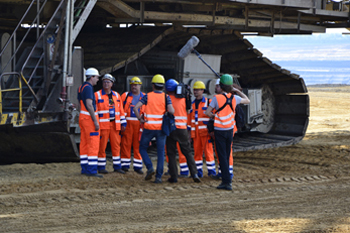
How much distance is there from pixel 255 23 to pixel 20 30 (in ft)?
18.6

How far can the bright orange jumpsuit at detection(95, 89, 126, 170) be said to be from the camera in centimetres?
936

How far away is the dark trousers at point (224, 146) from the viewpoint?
334 inches

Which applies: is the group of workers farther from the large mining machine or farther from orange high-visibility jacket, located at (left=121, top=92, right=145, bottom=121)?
the large mining machine

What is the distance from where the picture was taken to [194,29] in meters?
13.5

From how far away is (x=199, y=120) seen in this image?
9570 mm

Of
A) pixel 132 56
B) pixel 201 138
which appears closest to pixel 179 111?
pixel 201 138

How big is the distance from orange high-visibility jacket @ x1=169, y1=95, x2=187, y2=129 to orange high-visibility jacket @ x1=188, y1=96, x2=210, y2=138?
25.6 inches

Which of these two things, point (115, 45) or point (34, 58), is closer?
point (34, 58)

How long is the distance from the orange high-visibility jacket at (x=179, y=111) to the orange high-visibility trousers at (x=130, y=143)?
3.87ft

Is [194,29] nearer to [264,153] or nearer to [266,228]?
[264,153]

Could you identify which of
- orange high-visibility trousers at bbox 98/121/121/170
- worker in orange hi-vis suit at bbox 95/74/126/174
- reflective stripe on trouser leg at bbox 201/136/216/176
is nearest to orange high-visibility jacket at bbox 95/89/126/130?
worker in orange hi-vis suit at bbox 95/74/126/174

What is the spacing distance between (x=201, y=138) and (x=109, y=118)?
1.59m

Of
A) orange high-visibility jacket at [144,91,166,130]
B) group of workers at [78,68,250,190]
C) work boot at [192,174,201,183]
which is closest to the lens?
group of workers at [78,68,250,190]

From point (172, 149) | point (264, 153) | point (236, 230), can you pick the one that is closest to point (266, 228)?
point (236, 230)
